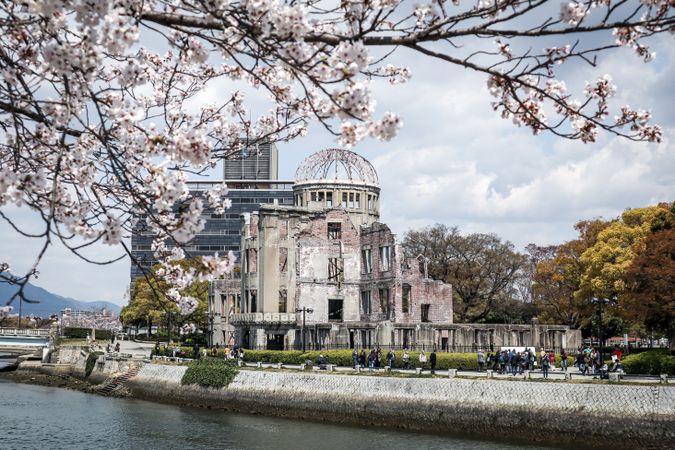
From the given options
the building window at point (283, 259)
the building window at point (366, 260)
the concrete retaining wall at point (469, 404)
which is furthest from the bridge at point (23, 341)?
the concrete retaining wall at point (469, 404)

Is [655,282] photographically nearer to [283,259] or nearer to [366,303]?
[366,303]

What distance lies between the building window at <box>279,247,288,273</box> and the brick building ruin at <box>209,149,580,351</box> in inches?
3.5

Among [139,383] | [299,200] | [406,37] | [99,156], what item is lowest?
[139,383]

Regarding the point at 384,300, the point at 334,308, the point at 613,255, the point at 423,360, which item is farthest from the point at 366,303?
the point at 423,360

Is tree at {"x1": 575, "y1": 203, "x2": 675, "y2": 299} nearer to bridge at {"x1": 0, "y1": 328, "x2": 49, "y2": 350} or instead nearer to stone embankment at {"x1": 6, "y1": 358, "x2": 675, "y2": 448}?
stone embankment at {"x1": 6, "y1": 358, "x2": 675, "y2": 448}

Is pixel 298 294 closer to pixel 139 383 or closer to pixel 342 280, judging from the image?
pixel 342 280

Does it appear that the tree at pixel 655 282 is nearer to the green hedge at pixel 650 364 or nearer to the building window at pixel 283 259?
the green hedge at pixel 650 364

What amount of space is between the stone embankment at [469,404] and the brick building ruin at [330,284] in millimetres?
13258

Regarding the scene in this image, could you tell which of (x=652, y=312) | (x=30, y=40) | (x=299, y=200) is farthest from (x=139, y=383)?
(x=30, y=40)

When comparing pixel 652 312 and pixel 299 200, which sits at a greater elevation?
pixel 299 200

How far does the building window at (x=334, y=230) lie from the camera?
71.8 m

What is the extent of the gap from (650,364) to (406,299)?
1235 inches

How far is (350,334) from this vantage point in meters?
61.1

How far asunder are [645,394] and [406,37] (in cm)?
2884
